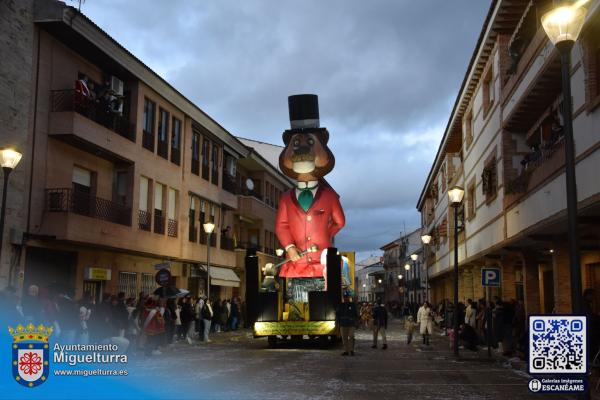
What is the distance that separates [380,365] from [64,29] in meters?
15.1

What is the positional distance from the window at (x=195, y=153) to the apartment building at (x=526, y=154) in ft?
44.7

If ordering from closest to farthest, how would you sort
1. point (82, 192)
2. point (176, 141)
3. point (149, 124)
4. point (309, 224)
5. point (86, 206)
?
point (309, 224) < point (86, 206) < point (82, 192) < point (149, 124) < point (176, 141)

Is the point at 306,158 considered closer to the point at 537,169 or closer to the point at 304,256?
the point at 304,256

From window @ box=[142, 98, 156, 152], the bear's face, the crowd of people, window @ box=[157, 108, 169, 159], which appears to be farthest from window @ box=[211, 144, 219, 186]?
the bear's face

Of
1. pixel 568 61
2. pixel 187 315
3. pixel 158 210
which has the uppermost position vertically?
pixel 158 210

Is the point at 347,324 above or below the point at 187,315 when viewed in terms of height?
below

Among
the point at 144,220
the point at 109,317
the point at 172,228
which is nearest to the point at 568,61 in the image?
the point at 109,317

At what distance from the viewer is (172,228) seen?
3338 centimetres

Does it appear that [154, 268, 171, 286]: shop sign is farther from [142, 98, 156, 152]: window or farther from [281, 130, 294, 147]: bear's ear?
[142, 98, 156, 152]: window

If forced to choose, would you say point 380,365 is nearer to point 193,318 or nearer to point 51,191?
point 193,318

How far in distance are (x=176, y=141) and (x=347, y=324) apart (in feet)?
55.9

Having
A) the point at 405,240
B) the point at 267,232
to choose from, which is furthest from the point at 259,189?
the point at 405,240

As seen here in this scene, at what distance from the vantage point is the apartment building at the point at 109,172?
22844 mm

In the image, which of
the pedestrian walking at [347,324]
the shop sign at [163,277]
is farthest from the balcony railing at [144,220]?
the pedestrian walking at [347,324]
